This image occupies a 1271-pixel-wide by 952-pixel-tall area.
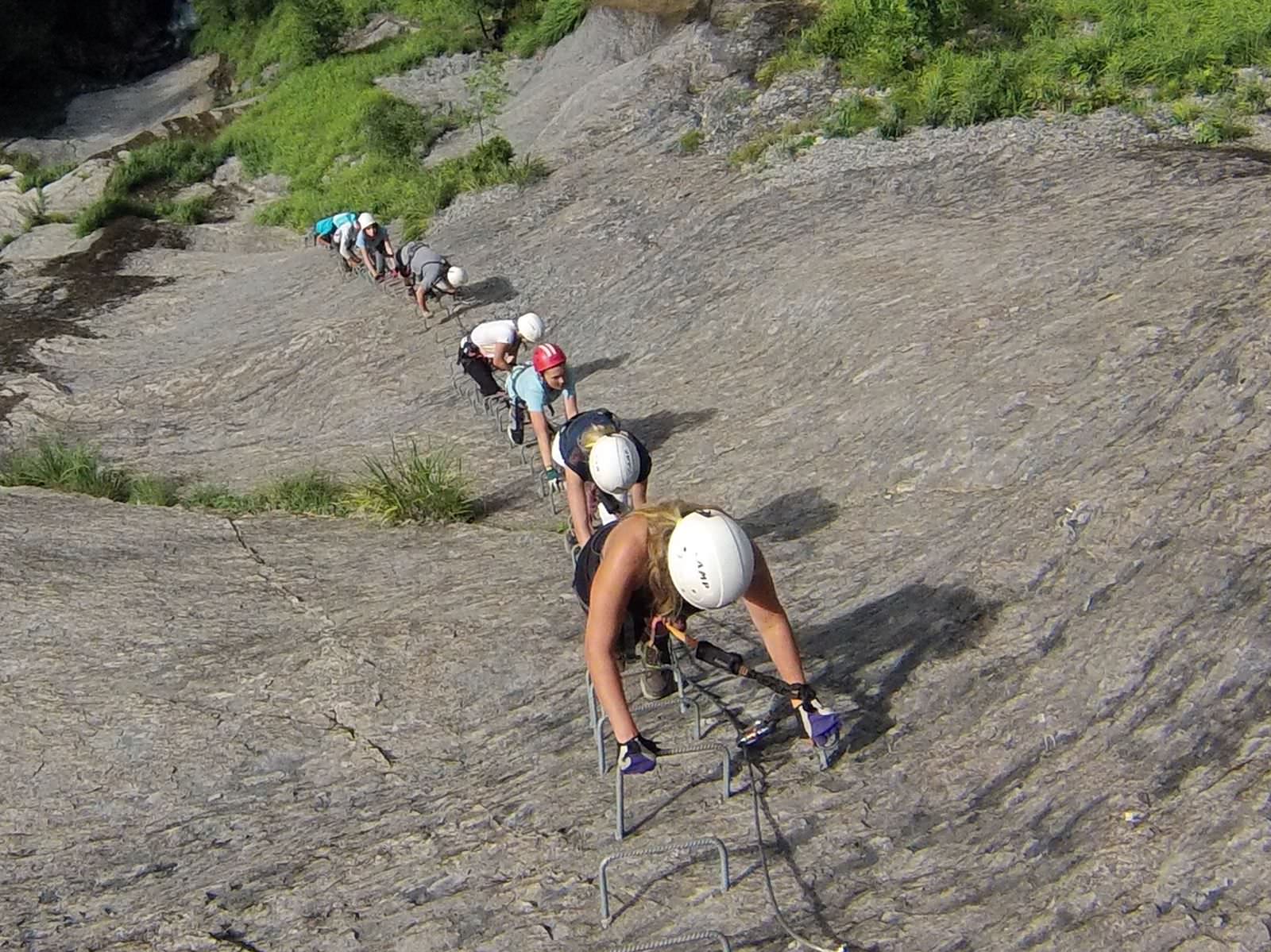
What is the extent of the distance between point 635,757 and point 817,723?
94 cm

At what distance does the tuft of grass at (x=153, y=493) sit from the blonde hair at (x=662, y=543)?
27.1ft

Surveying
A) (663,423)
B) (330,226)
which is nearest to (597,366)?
(663,423)

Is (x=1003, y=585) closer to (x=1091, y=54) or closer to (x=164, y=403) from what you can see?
(x=1091, y=54)

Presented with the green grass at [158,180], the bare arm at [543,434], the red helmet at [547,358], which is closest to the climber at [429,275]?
the bare arm at [543,434]

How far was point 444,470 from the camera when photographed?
11.4 m

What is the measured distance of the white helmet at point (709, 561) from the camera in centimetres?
473

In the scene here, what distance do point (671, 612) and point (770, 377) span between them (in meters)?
6.97

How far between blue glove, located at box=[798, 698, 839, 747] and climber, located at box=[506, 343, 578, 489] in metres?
4.49

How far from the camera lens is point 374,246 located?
18688mm

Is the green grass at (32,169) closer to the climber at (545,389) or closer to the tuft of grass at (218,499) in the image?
the tuft of grass at (218,499)

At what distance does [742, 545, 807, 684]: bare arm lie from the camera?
5.30 metres

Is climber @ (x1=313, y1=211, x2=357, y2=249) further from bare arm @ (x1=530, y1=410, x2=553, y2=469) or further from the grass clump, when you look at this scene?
bare arm @ (x1=530, y1=410, x2=553, y2=469)

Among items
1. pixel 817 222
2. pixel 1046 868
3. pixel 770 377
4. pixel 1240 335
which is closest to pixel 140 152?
pixel 817 222

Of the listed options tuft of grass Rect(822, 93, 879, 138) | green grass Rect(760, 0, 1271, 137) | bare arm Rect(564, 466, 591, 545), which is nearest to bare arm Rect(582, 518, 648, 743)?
bare arm Rect(564, 466, 591, 545)
